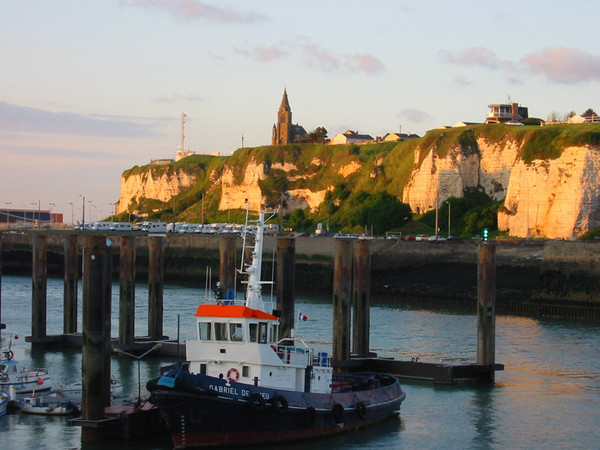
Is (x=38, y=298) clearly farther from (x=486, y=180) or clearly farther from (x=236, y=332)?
(x=486, y=180)

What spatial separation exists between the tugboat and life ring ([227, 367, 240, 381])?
0.09 ft

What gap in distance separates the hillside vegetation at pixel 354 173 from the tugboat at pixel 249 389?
72.3m

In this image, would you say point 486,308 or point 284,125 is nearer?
point 486,308

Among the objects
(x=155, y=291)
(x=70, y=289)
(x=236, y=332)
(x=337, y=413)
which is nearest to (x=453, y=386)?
(x=337, y=413)

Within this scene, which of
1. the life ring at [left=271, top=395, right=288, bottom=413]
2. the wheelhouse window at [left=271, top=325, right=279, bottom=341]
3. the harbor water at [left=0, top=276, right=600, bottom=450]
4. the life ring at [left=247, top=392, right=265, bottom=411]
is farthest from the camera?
the harbor water at [left=0, top=276, right=600, bottom=450]

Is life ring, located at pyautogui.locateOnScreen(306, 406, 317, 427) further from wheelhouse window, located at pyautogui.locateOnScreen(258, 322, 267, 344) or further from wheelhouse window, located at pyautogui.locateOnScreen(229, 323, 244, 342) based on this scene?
wheelhouse window, located at pyautogui.locateOnScreen(229, 323, 244, 342)

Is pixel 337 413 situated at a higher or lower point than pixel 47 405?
higher

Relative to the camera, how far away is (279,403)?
2811 cm

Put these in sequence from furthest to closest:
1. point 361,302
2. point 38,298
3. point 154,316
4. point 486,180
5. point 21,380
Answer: point 486,180
point 38,298
point 154,316
point 361,302
point 21,380

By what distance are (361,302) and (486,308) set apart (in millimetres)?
5202

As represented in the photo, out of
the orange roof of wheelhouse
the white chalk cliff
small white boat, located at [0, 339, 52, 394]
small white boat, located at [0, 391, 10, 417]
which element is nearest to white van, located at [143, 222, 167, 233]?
the white chalk cliff

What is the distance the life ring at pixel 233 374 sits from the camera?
2852 centimetres

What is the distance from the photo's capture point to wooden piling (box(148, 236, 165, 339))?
43.4 meters

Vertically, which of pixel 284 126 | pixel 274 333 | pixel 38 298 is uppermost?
pixel 284 126
